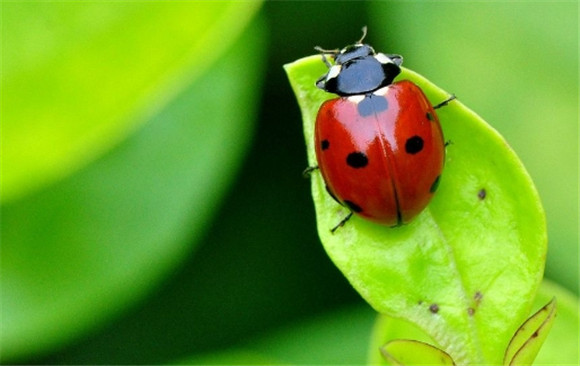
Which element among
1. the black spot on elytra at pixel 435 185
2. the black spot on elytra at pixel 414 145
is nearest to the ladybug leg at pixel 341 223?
the black spot on elytra at pixel 435 185

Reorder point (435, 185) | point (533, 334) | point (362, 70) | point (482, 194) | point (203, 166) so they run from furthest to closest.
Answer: point (203, 166)
point (362, 70)
point (435, 185)
point (482, 194)
point (533, 334)

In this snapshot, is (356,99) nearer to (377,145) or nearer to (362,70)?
(377,145)

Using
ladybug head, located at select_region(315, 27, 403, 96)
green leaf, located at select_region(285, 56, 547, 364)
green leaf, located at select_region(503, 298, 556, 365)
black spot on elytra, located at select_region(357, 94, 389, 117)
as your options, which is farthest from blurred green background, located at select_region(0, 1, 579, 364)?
green leaf, located at select_region(503, 298, 556, 365)

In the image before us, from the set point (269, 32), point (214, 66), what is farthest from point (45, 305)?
point (269, 32)

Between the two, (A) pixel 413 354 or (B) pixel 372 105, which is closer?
(A) pixel 413 354

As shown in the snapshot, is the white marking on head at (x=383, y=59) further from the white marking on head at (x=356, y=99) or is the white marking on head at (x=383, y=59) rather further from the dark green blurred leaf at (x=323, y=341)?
the dark green blurred leaf at (x=323, y=341)

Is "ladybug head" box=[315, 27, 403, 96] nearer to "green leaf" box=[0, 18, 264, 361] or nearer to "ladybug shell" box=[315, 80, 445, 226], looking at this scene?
"ladybug shell" box=[315, 80, 445, 226]

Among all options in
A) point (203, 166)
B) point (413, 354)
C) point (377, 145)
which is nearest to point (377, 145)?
point (377, 145)
